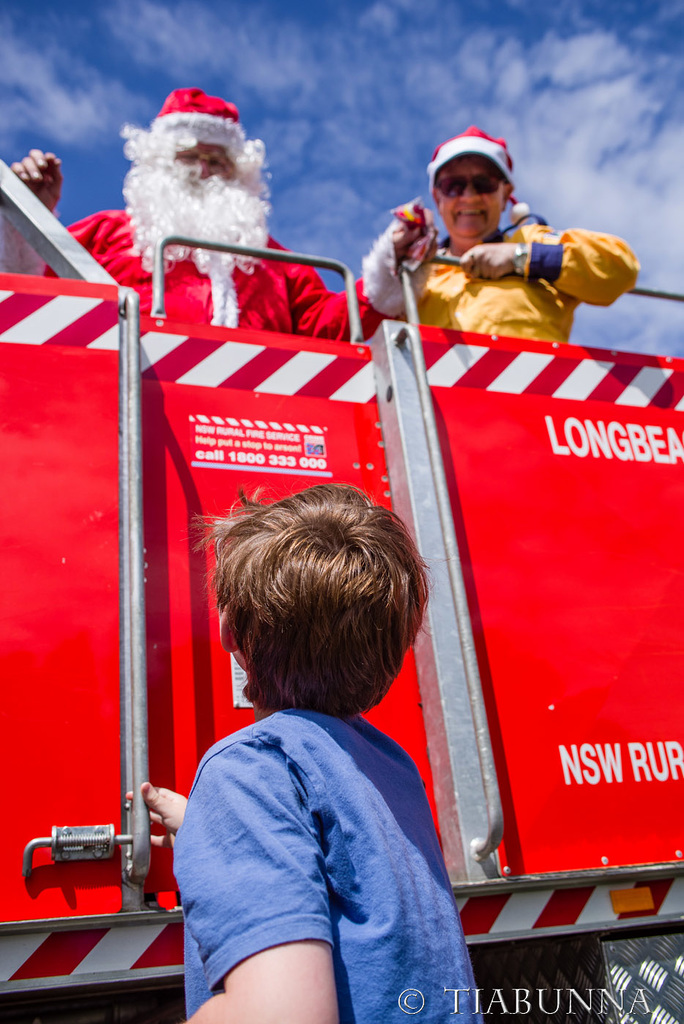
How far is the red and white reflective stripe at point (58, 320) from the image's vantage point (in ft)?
7.18

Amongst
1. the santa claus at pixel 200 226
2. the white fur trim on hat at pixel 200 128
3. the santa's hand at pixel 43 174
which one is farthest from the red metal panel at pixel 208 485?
the white fur trim on hat at pixel 200 128

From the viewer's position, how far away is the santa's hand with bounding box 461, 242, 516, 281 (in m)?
3.24

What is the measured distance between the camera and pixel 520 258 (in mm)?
3217

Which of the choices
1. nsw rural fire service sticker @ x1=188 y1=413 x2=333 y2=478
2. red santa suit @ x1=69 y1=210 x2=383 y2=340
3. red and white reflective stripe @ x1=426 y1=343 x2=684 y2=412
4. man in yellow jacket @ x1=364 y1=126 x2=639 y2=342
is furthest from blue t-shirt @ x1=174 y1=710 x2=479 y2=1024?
red santa suit @ x1=69 y1=210 x2=383 y2=340

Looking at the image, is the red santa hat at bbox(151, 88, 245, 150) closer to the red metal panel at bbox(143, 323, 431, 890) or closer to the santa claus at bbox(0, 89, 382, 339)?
the santa claus at bbox(0, 89, 382, 339)

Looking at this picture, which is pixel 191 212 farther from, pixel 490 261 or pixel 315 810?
pixel 315 810

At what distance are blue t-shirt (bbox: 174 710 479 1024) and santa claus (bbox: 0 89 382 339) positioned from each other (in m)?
2.57

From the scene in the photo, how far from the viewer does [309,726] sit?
1.02 meters

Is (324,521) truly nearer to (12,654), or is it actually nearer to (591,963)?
(12,654)

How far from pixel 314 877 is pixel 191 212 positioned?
4228 mm

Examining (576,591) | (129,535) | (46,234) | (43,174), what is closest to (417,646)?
(576,591)

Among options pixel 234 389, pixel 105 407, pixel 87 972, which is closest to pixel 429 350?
pixel 234 389

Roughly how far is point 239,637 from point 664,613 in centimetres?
173

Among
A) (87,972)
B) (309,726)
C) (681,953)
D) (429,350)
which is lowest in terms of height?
(681,953)
